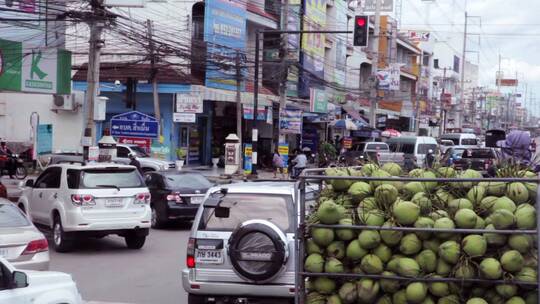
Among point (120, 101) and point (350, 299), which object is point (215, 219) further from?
point (120, 101)

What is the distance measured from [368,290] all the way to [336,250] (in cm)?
30

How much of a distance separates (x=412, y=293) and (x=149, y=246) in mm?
11019

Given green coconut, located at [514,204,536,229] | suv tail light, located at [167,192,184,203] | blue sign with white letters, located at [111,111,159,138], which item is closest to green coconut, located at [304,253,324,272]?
green coconut, located at [514,204,536,229]

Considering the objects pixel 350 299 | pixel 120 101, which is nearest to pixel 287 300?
pixel 350 299

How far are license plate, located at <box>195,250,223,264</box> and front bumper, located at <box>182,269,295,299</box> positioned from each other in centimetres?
21

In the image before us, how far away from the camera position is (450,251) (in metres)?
3.62

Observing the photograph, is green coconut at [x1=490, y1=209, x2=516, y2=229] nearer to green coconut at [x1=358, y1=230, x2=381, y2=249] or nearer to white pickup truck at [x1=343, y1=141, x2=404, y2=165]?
green coconut at [x1=358, y1=230, x2=381, y2=249]

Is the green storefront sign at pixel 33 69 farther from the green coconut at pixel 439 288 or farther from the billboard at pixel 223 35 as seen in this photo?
the green coconut at pixel 439 288

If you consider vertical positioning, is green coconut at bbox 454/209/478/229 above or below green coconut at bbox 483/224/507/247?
above

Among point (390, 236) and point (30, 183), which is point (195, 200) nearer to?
point (30, 183)

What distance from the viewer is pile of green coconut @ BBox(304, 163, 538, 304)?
11.8 ft

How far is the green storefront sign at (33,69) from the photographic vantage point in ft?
63.7

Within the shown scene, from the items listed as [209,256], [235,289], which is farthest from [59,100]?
[235,289]

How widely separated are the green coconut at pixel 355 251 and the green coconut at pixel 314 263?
172 mm
